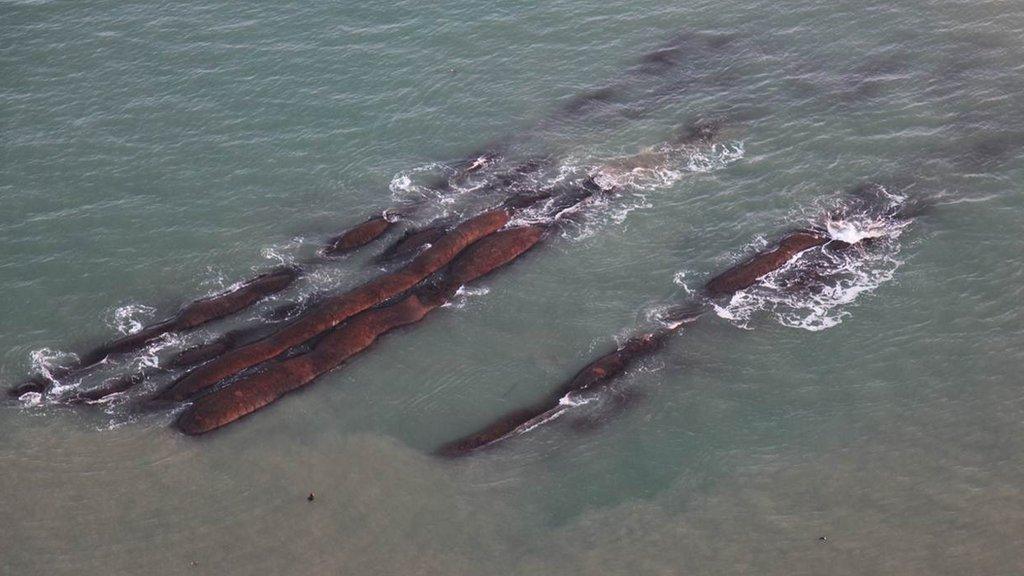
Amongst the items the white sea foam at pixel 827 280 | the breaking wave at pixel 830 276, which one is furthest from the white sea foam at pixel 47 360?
the breaking wave at pixel 830 276

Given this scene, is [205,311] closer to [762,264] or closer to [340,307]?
[340,307]

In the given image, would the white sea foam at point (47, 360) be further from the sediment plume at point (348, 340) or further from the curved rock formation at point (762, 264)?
the curved rock formation at point (762, 264)

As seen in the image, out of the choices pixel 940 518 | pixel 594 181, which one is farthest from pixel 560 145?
pixel 940 518

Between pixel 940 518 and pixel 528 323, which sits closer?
pixel 940 518

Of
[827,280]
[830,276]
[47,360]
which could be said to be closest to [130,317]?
[47,360]

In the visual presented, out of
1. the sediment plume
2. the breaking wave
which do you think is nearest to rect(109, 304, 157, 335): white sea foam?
the sediment plume

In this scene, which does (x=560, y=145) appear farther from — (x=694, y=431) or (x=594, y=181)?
(x=694, y=431)

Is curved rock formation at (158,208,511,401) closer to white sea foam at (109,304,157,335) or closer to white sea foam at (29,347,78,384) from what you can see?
white sea foam at (109,304,157,335)
